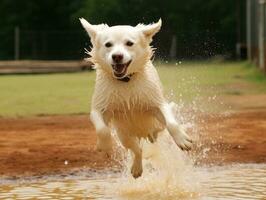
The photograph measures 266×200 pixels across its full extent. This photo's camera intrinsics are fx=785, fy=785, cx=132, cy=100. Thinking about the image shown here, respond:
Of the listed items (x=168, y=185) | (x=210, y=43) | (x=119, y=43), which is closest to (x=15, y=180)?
(x=168, y=185)

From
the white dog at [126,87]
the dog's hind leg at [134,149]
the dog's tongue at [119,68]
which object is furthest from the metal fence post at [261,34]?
the dog's tongue at [119,68]

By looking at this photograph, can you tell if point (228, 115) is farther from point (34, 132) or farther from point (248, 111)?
point (34, 132)

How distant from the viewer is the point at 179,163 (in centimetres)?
959

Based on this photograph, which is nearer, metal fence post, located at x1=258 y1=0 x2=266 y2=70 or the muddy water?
the muddy water

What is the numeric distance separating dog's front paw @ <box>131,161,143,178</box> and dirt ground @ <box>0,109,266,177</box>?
1.97 m

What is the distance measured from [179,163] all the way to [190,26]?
4400 cm

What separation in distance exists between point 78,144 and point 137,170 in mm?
3993

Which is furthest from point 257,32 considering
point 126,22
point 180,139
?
point 180,139

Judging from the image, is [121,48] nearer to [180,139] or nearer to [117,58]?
[117,58]

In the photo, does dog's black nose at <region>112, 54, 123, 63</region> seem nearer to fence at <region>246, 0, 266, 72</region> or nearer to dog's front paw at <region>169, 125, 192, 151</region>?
dog's front paw at <region>169, 125, 192, 151</region>

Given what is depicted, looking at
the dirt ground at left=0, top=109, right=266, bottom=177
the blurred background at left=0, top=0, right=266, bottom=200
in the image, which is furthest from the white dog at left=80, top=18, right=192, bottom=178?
the dirt ground at left=0, top=109, right=266, bottom=177

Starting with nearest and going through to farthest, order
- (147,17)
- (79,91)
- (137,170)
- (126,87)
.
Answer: (126,87)
(137,170)
(79,91)
(147,17)

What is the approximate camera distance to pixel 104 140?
25.9ft

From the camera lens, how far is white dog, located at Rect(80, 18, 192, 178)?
25.8ft
